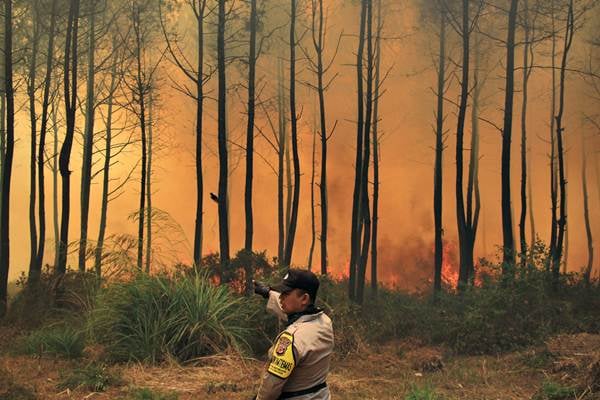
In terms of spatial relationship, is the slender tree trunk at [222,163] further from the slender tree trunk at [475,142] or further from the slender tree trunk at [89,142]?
the slender tree trunk at [475,142]

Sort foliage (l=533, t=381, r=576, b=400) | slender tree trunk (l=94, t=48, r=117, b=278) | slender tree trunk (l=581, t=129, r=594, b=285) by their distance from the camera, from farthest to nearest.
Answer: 1. slender tree trunk (l=581, t=129, r=594, b=285)
2. slender tree trunk (l=94, t=48, r=117, b=278)
3. foliage (l=533, t=381, r=576, b=400)

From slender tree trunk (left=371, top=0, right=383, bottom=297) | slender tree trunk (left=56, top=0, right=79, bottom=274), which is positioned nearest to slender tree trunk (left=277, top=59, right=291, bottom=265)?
slender tree trunk (left=371, top=0, right=383, bottom=297)

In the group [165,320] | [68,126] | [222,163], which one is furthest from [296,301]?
[68,126]

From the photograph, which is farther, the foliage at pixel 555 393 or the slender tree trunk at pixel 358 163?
the slender tree trunk at pixel 358 163

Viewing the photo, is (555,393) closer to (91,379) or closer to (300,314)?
(300,314)

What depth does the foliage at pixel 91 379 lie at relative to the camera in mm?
8141

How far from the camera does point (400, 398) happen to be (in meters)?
8.26

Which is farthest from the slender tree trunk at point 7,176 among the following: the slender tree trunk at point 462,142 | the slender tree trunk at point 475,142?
the slender tree trunk at point 475,142

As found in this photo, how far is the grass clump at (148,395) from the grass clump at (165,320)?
168 cm

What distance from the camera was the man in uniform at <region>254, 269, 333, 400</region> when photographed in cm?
369

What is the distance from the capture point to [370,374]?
1003cm

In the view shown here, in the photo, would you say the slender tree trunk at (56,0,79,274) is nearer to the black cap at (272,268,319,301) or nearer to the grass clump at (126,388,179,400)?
the grass clump at (126,388,179,400)

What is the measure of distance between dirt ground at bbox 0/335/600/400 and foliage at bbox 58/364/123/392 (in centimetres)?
8

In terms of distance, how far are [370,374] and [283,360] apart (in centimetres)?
674
